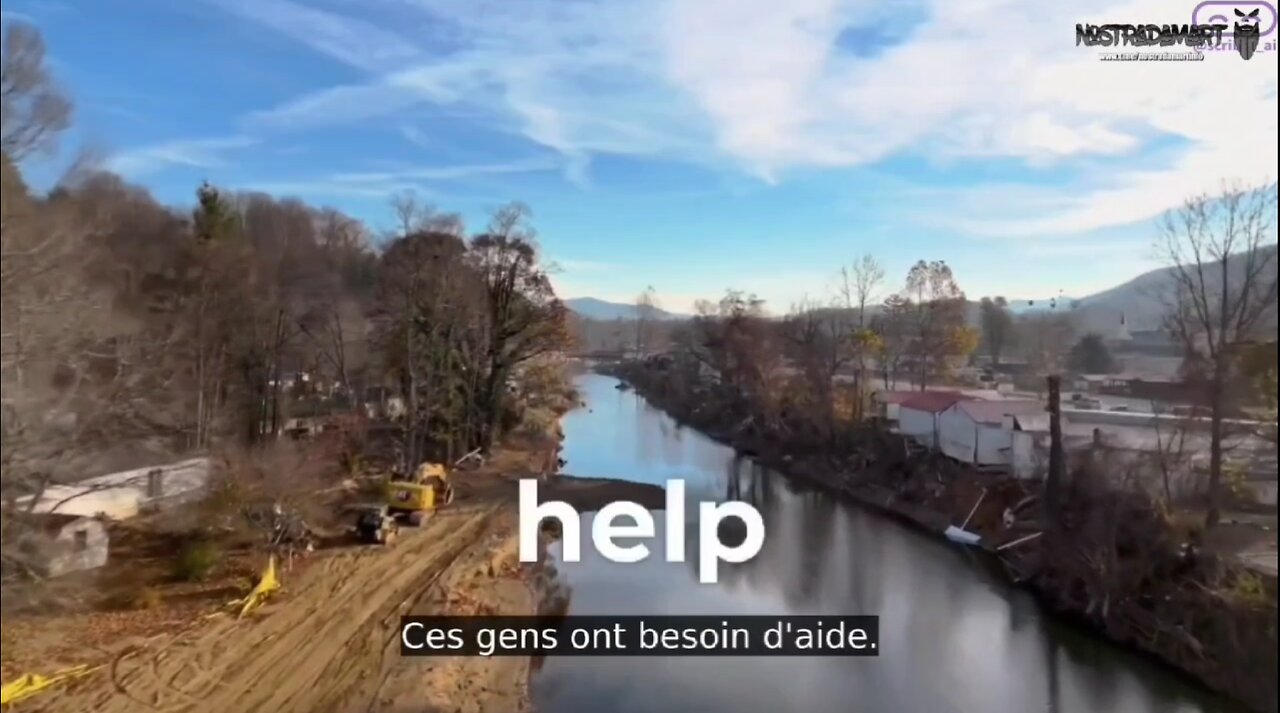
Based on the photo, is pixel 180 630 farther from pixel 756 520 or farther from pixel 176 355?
pixel 756 520

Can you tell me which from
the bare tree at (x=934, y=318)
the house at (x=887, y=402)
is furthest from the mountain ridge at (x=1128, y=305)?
the house at (x=887, y=402)

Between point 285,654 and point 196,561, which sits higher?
point 196,561

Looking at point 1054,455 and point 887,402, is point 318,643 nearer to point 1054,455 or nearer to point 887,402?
point 1054,455

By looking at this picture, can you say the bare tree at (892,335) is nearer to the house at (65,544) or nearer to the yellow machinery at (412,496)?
the yellow machinery at (412,496)

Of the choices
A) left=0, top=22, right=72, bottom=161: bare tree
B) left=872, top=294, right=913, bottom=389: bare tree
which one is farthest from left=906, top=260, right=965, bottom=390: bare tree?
left=0, top=22, right=72, bottom=161: bare tree

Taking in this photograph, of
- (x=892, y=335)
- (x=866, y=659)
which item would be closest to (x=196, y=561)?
(x=866, y=659)

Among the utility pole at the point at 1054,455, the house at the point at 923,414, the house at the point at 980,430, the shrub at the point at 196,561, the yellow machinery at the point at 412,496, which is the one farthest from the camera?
the house at the point at 923,414
